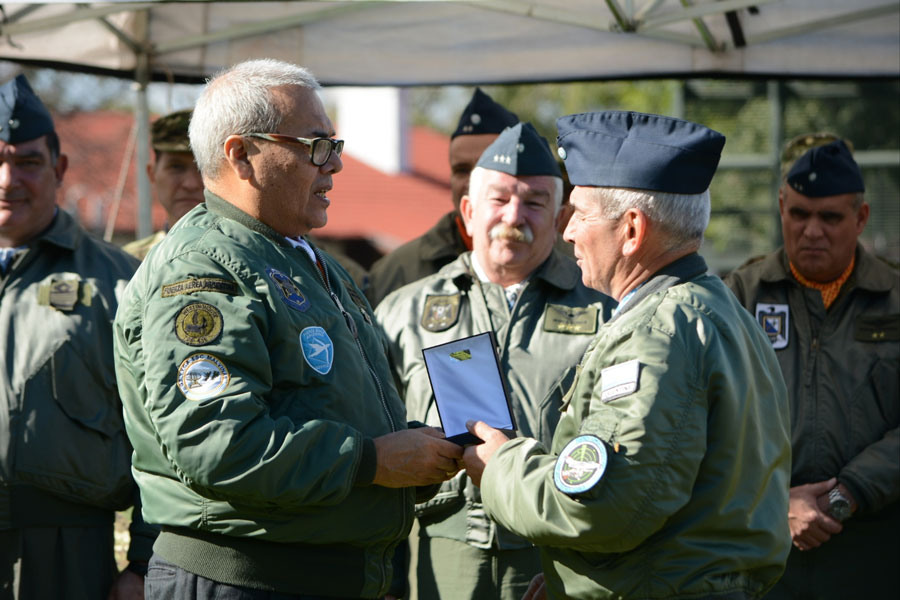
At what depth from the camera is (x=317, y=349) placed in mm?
2635

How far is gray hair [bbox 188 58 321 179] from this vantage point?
2729mm

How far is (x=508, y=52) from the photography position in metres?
5.72

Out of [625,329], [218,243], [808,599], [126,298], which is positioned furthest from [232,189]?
[808,599]

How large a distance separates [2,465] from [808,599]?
10.6 feet

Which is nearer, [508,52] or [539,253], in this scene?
[539,253]

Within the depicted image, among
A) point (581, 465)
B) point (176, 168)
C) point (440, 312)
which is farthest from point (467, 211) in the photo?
point (581, 465)

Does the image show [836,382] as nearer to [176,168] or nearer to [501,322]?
[501,322]

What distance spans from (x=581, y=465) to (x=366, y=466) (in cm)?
59

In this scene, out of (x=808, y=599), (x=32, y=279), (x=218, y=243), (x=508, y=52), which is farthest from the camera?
(x=508, y=52)

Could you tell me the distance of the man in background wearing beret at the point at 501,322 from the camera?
12.3 ft

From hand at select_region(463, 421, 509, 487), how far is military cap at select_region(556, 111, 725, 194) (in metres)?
0.69

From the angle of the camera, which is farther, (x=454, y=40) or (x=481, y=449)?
(x=454, y=40)

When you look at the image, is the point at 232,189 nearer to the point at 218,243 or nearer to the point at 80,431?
the point at 218,243

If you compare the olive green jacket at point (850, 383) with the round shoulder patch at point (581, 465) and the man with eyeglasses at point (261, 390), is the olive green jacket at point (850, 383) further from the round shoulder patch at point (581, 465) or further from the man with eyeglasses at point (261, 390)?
the round shoulder patch at point (581, 465)
